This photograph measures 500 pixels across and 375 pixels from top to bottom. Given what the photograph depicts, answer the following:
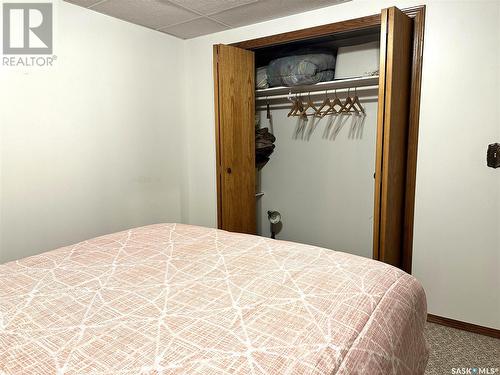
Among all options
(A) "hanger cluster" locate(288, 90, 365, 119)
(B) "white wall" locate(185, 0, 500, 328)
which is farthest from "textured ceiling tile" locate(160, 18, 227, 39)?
(B) "white wall" locate(185, 0, 500, 328)

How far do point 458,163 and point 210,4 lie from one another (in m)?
2.02

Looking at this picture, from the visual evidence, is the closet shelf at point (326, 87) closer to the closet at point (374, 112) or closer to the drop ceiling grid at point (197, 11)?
the closet at point (374, 112)

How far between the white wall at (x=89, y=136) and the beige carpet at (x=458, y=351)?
239cm

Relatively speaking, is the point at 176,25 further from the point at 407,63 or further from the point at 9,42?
the point at 407,63

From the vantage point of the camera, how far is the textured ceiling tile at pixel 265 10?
8.36 feet

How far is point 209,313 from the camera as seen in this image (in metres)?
1.03

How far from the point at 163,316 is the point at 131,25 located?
2669mm

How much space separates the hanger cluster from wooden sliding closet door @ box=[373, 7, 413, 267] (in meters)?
0.71

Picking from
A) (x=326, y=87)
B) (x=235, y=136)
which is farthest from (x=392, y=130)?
(x=235, y=136)

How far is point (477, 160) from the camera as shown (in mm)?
2188

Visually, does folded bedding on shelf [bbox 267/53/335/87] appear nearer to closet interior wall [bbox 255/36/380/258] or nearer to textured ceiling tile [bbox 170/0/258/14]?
closet interior wall [bbox 255/36/380/258]

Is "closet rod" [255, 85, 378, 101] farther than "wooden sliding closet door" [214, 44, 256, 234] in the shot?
Yes

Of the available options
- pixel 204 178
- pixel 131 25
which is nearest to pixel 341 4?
pixel 131 25

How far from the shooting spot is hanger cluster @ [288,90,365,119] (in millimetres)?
3041
